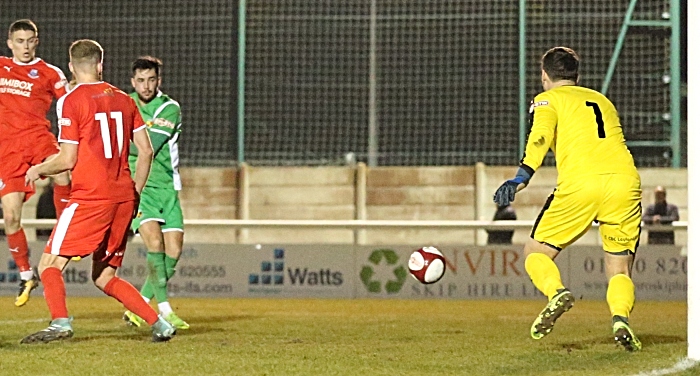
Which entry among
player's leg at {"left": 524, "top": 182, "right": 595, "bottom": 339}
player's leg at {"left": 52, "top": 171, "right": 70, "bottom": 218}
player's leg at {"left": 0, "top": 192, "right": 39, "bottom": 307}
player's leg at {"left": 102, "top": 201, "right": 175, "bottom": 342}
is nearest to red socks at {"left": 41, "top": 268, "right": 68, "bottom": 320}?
player's leg at {"left": 102, "top": 201, "right": 175, "bottom": 342}

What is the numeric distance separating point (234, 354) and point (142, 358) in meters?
0.61

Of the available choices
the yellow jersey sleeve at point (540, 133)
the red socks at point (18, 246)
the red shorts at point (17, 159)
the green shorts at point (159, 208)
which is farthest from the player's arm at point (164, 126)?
the yellow jersey sleeve at point (540, 133)

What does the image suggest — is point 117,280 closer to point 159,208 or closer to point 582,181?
point 159,208

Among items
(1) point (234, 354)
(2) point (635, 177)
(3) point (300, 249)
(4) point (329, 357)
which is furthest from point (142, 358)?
(3) point (300, 249)

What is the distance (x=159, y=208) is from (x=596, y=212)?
3.73 meters

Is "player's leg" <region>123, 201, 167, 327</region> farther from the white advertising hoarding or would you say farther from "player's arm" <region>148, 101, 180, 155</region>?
the white advertising hoarding

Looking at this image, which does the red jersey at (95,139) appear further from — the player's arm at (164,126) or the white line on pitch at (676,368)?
the white line on pitch at (676,368)

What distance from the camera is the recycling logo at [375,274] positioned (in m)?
14.9

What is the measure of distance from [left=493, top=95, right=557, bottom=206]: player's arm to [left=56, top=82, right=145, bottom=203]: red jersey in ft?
7.88

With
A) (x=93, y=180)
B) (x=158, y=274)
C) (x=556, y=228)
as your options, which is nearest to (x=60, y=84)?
(x=158, y=274)

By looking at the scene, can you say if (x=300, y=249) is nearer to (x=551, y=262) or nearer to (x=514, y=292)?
(x=514, y=292)

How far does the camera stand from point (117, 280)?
25.1 ft

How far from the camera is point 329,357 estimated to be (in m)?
7.15

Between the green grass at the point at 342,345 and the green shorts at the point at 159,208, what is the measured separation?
2.88ft
